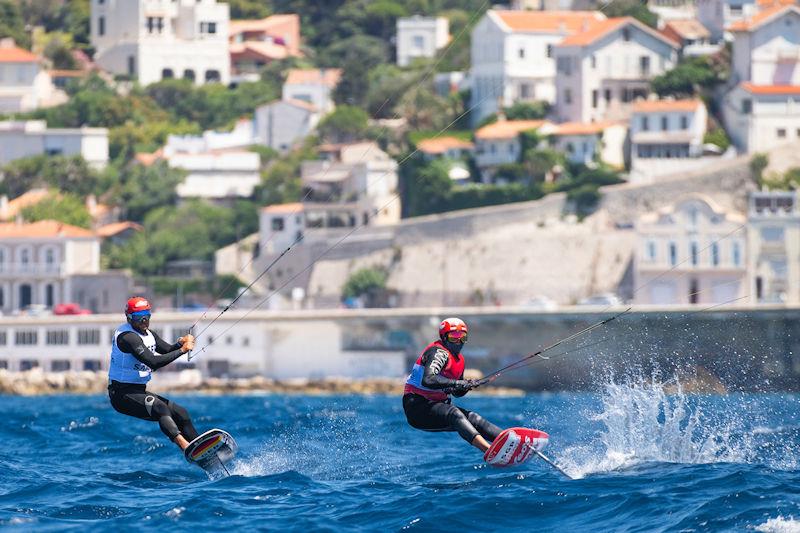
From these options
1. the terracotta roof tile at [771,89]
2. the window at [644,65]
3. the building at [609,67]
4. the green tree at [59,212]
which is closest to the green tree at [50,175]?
the green tree at [59,212]

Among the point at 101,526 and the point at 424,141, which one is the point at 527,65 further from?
the point at 101,526

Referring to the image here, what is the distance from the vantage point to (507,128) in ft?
274

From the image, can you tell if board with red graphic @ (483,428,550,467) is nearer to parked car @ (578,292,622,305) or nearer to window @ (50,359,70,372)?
window @ (50,359,70,372)

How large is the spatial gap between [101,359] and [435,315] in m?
11.2

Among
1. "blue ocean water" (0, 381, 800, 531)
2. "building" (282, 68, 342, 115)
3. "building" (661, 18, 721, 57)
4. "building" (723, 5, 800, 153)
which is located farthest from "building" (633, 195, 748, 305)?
"blue ocean water" (0, 381, 800, 531)

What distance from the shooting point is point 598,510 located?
59.2 feet

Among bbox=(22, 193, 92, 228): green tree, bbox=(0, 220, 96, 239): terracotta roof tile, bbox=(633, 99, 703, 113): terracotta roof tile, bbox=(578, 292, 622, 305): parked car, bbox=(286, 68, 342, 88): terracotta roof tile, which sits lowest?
bbox=(578, 292, 622, 305): parked car

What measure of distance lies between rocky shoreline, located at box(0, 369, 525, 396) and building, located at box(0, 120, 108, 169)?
98.8ft

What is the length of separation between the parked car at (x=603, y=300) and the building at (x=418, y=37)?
37.0 metres

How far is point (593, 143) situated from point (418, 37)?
29.0 meters

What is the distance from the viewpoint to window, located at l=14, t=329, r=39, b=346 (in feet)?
219

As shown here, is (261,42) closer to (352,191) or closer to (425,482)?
(352,191)

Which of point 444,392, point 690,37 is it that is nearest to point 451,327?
point 444,392

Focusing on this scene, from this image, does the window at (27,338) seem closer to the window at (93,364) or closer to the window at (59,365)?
the window at (59,365)
